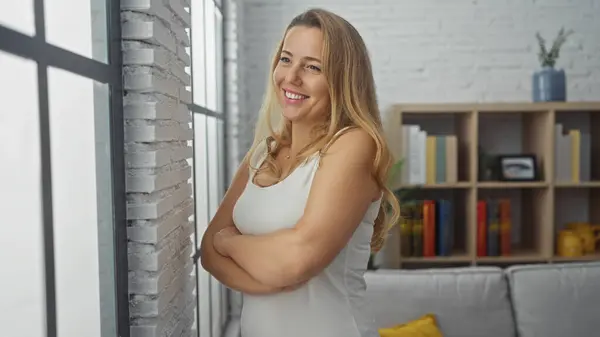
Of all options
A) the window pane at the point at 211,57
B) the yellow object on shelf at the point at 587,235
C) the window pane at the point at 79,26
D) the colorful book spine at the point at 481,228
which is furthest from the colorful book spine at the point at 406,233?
the window pane at the point at 79,26

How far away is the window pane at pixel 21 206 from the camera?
0.82 metres

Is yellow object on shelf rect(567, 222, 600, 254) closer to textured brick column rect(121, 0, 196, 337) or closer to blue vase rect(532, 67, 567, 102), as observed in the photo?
blue vase rect(532, 67, 567, 102)

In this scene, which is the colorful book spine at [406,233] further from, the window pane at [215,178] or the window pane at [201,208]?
the window pane at [201,208]

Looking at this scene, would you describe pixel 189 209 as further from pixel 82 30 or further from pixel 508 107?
pixel 508 107

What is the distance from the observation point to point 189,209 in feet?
5.76

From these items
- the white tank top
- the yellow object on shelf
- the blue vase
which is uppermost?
the blue vase

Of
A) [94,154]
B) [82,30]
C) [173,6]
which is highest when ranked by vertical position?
[173,6]

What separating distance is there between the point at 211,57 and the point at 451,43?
1792 mm

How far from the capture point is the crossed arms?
128cm

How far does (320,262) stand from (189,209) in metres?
0.57

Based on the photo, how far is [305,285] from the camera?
54.4 inches

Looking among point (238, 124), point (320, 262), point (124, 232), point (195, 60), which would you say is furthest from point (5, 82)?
point (238, 124)

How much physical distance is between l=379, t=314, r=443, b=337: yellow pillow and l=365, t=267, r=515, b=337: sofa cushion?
76mm

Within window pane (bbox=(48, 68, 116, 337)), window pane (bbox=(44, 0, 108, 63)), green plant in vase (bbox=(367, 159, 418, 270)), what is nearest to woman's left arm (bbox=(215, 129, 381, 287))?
window pane (bbox=(48, 68, 116, 337))
